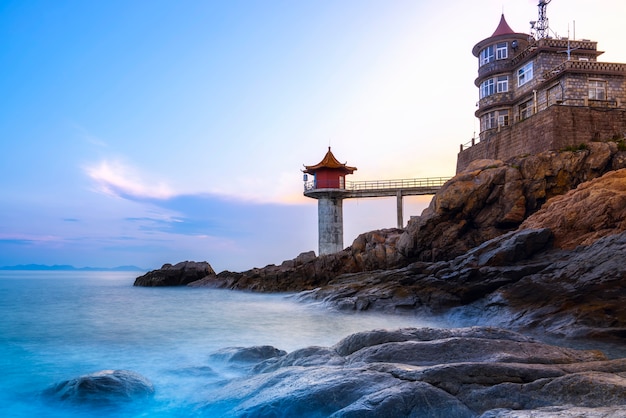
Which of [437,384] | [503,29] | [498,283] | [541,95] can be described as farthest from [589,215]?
[503,29]

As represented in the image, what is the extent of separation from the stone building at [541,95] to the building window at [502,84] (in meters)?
0.01

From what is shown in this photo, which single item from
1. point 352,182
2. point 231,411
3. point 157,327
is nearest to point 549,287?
point 231,411

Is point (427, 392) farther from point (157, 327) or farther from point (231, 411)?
point (157, 327)

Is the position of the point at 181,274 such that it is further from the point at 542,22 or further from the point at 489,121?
the point at 542,22

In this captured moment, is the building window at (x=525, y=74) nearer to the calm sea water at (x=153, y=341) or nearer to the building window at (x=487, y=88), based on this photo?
the building window at (x=487, y=88)

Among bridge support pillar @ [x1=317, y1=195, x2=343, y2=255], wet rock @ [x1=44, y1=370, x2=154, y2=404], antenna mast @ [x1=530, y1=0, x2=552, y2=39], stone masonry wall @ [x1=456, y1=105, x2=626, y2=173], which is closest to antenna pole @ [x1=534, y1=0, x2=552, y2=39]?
antenna mast @ [x1=530, y1=0, x2=552, y2=39]

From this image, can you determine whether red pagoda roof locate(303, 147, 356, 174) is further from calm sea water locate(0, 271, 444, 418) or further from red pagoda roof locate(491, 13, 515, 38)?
calm sea water locate(0, 271, 444, 418)

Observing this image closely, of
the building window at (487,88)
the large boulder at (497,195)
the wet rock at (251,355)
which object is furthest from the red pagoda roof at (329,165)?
the wet rock at (251,355)

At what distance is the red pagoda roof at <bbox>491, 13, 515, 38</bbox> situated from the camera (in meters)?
36.1

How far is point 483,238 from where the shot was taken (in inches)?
851

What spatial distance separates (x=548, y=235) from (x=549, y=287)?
10.4 ft

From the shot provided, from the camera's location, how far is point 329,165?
41.3 metres

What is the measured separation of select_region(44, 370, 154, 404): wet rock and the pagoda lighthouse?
3147cm

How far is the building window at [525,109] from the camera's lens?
1296 inches
